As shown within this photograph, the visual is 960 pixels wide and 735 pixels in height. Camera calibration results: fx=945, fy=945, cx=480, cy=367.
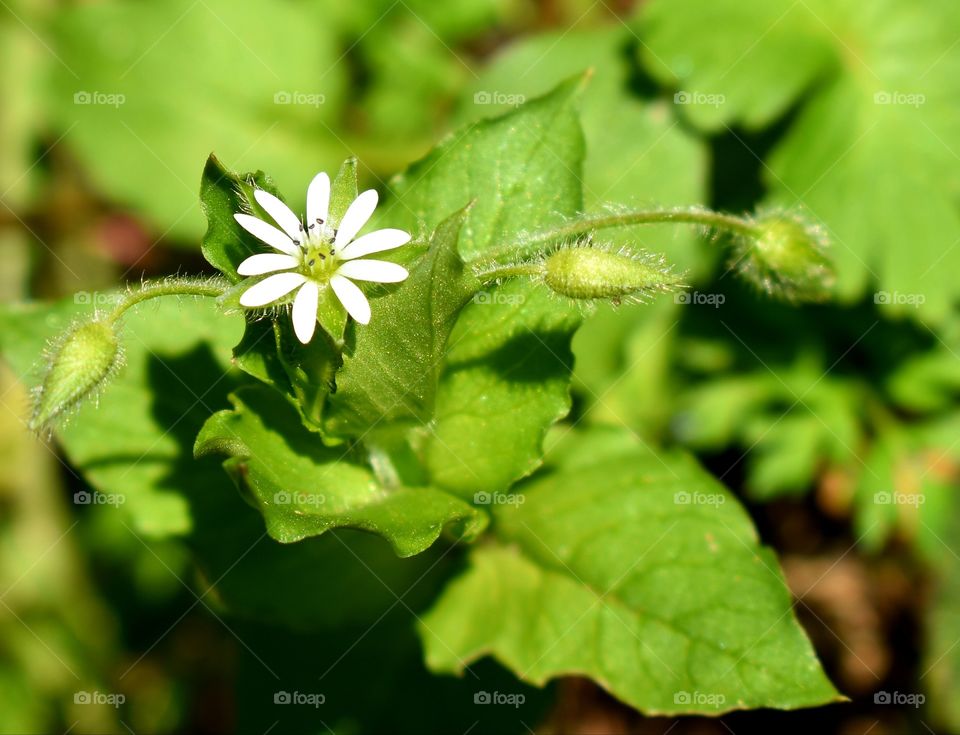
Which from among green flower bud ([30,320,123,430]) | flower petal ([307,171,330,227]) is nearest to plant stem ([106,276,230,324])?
green flower bud ([30,320,123,430])

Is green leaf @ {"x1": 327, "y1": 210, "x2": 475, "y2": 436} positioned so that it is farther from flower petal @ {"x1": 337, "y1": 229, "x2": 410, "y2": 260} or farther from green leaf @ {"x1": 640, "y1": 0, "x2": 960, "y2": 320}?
green leaf @ {"x1": 640, "y1": 0, "x2": 960, "y2": 320}

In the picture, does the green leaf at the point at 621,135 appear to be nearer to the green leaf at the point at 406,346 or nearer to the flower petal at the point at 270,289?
the green leaf at the point at 406,346

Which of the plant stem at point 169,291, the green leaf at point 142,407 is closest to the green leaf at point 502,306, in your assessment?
the plant stem at point 169,291

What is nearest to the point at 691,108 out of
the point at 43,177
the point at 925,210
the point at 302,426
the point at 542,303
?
the point at 925,210

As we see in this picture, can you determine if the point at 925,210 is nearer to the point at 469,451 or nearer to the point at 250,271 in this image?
the point at 469,451

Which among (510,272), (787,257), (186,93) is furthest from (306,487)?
(186,93)

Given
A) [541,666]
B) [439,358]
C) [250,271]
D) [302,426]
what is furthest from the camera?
[541,666]

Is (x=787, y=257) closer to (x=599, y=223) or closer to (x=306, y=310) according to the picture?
(x=599, y=223)
